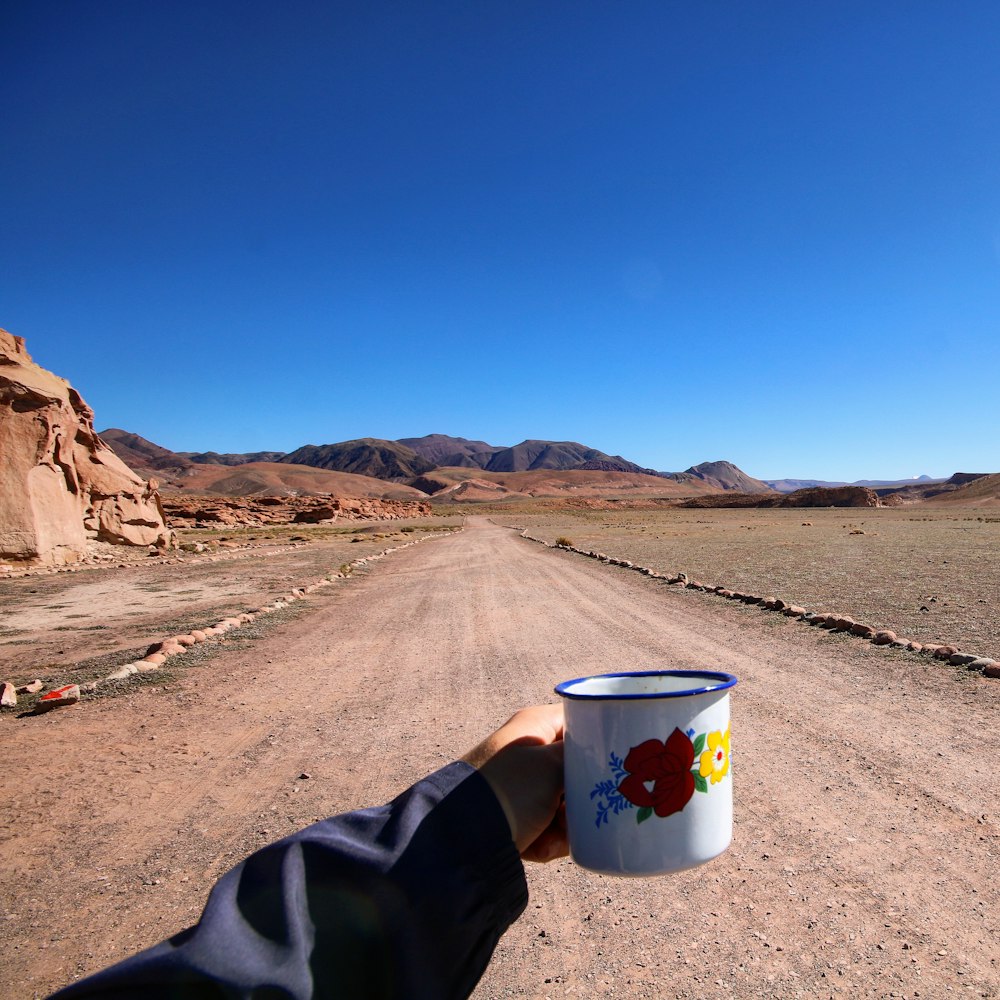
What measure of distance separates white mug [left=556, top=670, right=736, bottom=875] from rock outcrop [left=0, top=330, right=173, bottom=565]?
2257 cm

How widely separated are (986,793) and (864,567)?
47.8 ft

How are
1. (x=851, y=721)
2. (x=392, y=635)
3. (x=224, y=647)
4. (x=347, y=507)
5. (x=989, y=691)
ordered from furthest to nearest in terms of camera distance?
(x=347, y=507)
(x=392, y=635)
(x=224, y=647)
(x=989, y=691)
(x=851, y=721)

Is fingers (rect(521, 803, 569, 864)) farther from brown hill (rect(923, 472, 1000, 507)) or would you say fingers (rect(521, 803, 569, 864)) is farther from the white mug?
brown hill (rect(923, 472, 1000, 507))

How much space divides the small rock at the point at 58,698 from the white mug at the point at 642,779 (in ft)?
22.0

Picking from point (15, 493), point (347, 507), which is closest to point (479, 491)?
point (347, 507)

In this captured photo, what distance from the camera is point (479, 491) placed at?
651 feet

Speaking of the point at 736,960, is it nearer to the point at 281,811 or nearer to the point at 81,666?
the point at 281,811

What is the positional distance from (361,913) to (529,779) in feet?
1.29

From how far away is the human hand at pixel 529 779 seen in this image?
1.36 meters

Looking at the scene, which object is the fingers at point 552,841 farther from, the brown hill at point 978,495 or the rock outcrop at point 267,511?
the brown hill at point 978,495

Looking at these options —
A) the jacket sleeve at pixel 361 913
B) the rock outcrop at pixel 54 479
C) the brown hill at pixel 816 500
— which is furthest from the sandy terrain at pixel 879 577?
the brown hill at pixel 816 500

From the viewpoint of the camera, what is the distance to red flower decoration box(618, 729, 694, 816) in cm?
131

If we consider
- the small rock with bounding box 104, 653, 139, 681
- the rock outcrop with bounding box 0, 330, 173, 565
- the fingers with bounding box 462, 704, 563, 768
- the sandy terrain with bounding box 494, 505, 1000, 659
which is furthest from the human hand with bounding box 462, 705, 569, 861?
the rock outcrop with bounding box 0, 330, 173, 565

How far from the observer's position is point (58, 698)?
6.54 metres
